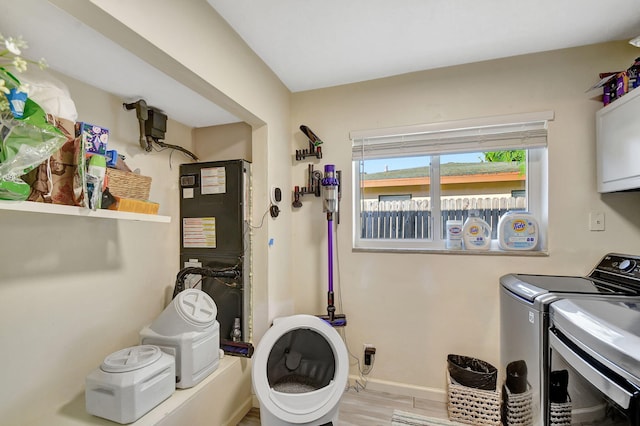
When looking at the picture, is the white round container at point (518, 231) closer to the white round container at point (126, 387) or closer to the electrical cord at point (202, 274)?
the electrical cord at point (202, 274)

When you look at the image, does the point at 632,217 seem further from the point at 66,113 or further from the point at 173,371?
the point at 66,113

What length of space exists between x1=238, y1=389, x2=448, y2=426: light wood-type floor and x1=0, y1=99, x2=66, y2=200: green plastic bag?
1718 millimetres

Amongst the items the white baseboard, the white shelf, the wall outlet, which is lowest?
the white baseboard

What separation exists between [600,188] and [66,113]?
8.67 ft

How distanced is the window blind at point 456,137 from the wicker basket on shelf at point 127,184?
1387mm

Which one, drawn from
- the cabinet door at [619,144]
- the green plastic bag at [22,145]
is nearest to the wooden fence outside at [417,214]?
the cabinet door at [619,144]

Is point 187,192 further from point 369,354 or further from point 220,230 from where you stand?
point 369,354

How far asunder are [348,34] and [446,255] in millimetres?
1513

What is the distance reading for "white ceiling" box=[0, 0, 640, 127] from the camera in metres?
1.21

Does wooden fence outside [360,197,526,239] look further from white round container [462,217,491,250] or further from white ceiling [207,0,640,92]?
white ceiling [207,0,640,92]

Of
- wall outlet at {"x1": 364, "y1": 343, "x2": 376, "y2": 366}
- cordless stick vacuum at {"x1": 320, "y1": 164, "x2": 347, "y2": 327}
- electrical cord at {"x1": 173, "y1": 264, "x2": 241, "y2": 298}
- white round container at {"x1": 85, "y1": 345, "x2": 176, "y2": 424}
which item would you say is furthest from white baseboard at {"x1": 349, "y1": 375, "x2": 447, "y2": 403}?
white round container at {"x1": 85, "y1": 345, "x2": 176, "y2": 424}

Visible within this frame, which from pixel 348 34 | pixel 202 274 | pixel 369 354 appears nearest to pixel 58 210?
pixel 202 274

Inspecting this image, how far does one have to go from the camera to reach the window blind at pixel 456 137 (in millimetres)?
1758

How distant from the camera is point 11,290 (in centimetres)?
117
